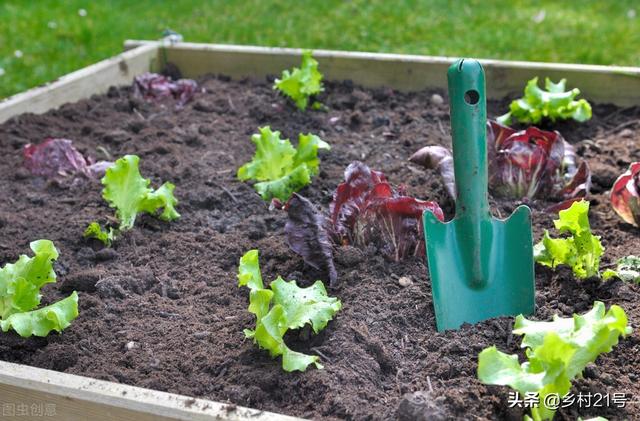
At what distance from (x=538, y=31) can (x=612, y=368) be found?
158 inches

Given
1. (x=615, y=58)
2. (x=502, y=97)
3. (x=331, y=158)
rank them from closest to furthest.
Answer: (x=331, y=158) < (x=502, y=97) < (x=615, y=58)

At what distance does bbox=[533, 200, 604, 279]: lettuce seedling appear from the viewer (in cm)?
227

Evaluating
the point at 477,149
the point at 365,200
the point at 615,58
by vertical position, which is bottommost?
the point at 615,58

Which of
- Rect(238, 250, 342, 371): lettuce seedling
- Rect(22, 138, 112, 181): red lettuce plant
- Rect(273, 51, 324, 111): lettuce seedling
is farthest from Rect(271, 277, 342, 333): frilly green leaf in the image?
Rect(273, 51, 324, 111): lettuce seedling

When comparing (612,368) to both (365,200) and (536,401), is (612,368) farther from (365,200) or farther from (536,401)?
(365,200)

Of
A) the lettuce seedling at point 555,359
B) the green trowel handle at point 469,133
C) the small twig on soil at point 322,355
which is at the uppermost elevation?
the green trowel handle at point 469,133

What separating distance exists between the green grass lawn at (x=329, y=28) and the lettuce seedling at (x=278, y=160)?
241 cm

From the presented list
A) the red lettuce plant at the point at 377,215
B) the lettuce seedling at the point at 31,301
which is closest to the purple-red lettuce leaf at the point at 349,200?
the red lettuce plant at the point at 377,215

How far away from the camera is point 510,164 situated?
9.48 feet

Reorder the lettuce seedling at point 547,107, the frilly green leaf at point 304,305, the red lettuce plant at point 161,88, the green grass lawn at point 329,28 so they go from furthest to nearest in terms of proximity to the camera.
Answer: the green grass lawn at point 329,28 → the red lettuce plant at point 161,88 → the lettuce seedling at point 547,107 → the frilly green leaf at point 304,305

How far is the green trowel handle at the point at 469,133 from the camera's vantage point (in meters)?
1.97

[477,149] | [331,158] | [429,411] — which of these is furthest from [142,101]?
[429,411]

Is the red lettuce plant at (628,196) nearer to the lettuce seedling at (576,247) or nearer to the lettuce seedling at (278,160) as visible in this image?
the lettuce seedling at (576,247)

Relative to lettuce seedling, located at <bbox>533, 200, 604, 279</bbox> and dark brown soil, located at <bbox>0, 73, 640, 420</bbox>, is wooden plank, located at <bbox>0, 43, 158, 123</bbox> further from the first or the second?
lettuce seedling, located at <bbox>533, 200, 604, 279</bbox>
